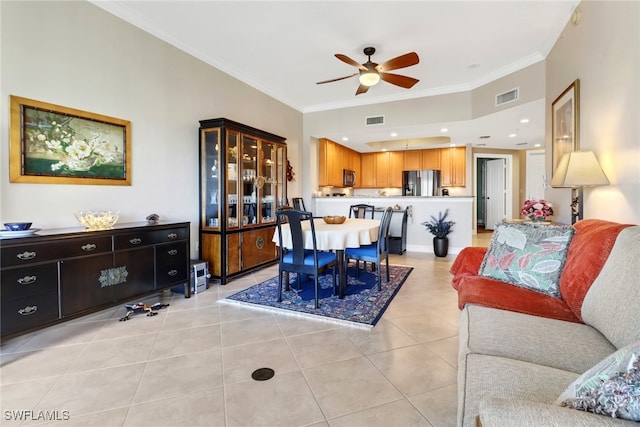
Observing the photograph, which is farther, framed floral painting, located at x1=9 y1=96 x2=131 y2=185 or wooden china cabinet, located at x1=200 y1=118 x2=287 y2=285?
wooden china cabinet, located at x1=200 y1=118 x2=287 y2=285

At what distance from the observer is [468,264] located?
7.63ft

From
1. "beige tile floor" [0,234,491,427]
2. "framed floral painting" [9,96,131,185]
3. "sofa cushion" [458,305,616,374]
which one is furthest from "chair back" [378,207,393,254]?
"framed floral painting" [9,96,131,185]

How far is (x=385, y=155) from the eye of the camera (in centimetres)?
809

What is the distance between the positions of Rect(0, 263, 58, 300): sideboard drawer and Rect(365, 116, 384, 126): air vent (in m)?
4.87

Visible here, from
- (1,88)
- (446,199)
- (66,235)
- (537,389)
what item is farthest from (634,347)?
(446,199)

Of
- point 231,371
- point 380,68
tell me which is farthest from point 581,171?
point 231,371

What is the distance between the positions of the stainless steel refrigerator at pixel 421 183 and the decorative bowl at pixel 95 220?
6.52 m

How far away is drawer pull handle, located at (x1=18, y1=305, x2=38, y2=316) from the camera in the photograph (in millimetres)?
2055

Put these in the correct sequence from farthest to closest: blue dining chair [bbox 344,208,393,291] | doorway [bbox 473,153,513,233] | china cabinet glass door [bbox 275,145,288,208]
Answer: doorway [bbox 473,153,513,233]
china cabinet glass door [bbox 275,145,288,208]
blue dining chair [bbox 344,208,393,291]

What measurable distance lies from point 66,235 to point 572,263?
3.35 m

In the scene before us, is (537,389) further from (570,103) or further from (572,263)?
(570,103)

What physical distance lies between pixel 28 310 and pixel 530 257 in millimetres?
3360

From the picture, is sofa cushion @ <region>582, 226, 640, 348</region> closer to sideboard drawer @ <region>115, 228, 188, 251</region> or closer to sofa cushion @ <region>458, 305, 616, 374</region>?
sofa cushion @ <region>458, 305, 616, 374</region>

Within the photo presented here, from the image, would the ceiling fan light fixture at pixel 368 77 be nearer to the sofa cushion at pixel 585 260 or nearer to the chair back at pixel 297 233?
the chair back at pixel 297 233
